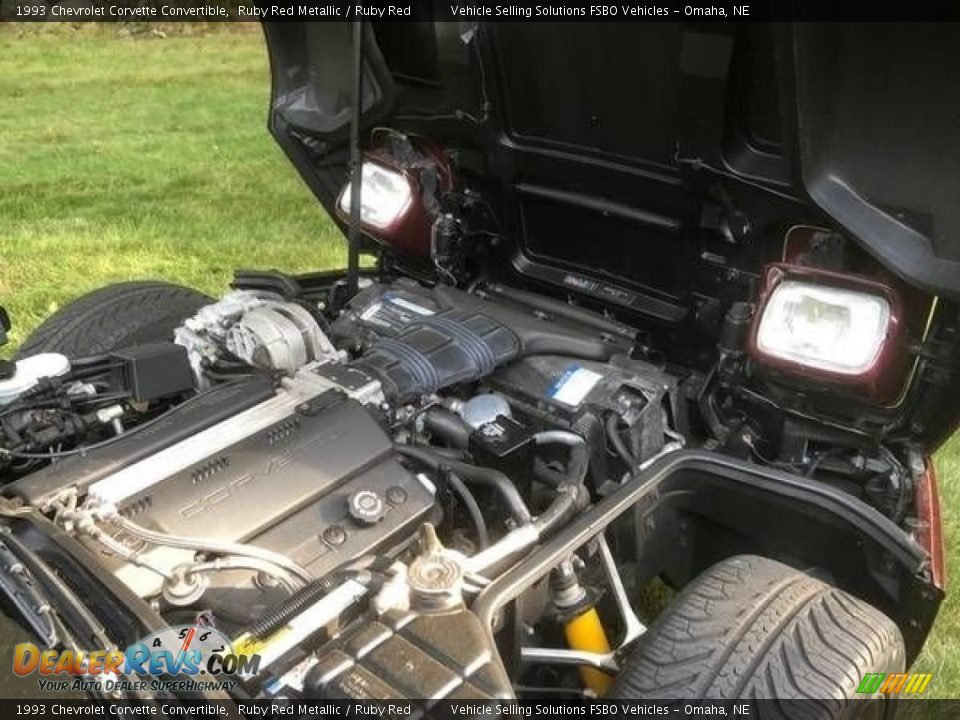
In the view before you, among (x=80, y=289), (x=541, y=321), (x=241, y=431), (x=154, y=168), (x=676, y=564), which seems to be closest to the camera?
(x=241, y=431)

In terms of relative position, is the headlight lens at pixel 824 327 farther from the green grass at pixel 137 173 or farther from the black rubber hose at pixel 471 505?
the green grass at pixel 137 173

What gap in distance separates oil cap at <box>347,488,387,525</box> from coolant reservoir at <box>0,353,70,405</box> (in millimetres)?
799

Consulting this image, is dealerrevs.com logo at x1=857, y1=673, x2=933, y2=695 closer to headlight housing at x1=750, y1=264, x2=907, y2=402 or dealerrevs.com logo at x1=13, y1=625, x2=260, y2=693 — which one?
headlight housing at x1=750, y1=264, x2=907, y2=402

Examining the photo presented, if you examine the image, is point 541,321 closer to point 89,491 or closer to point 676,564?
point 676,564

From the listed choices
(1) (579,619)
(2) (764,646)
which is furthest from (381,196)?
(2) (764,646)

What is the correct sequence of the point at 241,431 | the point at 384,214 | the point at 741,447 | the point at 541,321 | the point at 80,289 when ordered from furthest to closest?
1. the point at 80,289
2. the point at 384,214
3. the point at 541,321
4. the point at 741,447
5. the point at 241,431

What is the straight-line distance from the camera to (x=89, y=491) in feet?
5.69

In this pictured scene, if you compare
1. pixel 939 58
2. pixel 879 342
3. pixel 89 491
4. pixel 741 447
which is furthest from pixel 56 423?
pixel 939 58

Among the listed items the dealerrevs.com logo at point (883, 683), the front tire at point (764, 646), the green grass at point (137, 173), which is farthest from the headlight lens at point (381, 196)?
the green grass at point (137, 173)

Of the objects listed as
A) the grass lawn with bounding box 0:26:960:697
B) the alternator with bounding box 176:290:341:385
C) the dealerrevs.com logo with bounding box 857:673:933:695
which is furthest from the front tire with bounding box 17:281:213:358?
the dealerrevs.com logo with bounding box 857:673:933:695

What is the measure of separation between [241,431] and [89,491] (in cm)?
31

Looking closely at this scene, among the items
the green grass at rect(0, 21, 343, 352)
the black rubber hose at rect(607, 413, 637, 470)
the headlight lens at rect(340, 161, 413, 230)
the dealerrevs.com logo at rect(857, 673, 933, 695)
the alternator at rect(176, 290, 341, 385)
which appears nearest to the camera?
the dealerrevs.com logo at rect(857, 673, 933, 695)

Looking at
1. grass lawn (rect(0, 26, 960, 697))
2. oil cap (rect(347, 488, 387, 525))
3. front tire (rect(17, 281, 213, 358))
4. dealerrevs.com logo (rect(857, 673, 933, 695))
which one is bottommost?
grass lawn (rect(0, 26, 960, 697))

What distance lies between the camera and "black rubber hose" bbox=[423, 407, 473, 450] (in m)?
2.16
